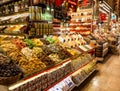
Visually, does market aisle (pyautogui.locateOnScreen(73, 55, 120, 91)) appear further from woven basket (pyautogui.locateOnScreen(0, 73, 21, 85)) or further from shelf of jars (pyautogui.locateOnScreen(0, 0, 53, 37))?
woven basket (pyautogui.locateOnScreen(0, 73, 21, 85))

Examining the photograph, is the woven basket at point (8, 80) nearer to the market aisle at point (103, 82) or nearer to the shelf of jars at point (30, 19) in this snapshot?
the market aisle at point (103, 82)

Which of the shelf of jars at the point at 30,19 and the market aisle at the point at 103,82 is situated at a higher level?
the shelf of jars at the point at 30,19

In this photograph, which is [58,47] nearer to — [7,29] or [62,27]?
[7,29]

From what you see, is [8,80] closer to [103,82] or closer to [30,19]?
[30,19]

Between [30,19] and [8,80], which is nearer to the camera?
[8,80]

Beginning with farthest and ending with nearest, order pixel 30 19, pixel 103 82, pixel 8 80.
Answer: pixel 30 19
pixel 103 82
pixel 8 80

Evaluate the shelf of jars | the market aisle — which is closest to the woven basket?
the market aisle

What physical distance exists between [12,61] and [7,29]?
11.1ft

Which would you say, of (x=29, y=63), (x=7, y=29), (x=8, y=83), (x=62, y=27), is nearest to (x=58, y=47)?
(x=29, y=63)

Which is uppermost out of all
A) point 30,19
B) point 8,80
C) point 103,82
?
point 30,19

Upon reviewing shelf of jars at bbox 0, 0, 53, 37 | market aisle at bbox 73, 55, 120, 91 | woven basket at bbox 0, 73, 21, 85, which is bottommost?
market aisle at bbox 73, 55, 120, 91

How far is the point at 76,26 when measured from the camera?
7738 mm

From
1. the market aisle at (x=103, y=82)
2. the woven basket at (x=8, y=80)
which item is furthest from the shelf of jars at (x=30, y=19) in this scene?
the woven basket at (x=8, y=80)

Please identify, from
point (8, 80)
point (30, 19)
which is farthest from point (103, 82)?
point (8, 80)
